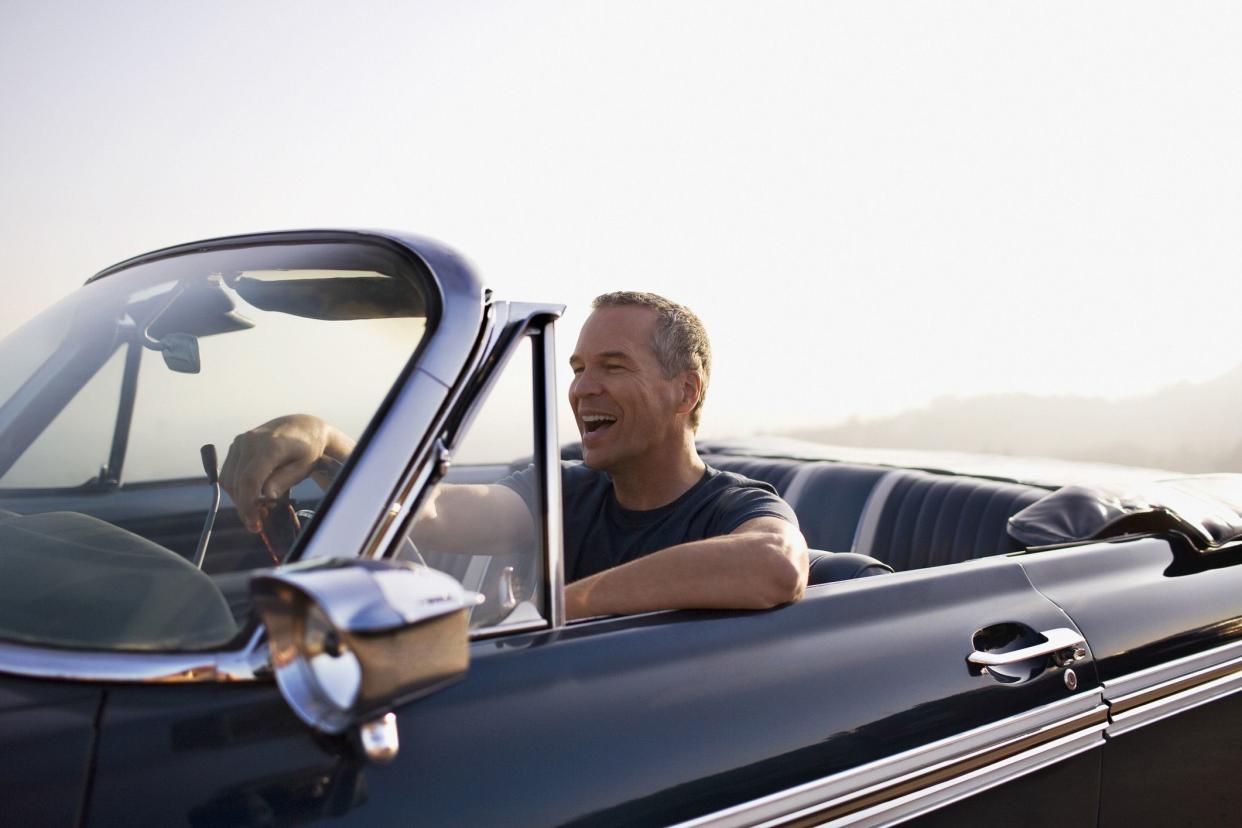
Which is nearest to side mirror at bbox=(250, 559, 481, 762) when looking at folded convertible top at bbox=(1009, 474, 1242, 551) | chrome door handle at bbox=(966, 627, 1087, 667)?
chrome door handle at bbox=(966, 627, 1087, 667)

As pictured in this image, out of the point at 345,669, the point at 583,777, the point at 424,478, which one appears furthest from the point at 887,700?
the point at 345,669

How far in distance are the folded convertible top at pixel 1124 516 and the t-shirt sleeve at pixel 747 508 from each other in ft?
2.22

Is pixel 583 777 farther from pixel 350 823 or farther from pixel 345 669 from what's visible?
pixel 345 669

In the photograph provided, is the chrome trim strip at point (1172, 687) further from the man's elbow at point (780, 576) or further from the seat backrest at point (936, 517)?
the seat backrest at point (936, 517)

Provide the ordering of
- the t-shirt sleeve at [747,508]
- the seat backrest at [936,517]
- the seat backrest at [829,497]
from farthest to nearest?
the seat backrest at [829,497]
the seat backrest at [936,517]
the t-shirt sleeve at [747,508]

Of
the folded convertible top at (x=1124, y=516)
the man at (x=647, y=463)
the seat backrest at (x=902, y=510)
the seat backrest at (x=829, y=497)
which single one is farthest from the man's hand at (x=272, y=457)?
the seat backrest at (x=829, y=497)

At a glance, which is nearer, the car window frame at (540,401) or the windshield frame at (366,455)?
the windshield frame at (366,455)

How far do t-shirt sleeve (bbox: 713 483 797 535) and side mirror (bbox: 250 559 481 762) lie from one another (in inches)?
46.6

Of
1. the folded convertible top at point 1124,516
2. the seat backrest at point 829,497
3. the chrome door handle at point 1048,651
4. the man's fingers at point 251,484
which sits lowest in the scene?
the seat backrest at point 829,497

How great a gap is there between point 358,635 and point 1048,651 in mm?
1391

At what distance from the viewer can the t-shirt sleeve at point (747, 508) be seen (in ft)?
7.26

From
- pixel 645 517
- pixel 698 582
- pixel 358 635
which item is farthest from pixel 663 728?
pixel 645 517

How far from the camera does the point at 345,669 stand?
1.04 metres

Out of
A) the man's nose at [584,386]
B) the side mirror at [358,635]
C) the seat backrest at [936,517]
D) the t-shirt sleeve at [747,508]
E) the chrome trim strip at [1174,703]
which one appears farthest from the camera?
the seat backrest at [936,517]
